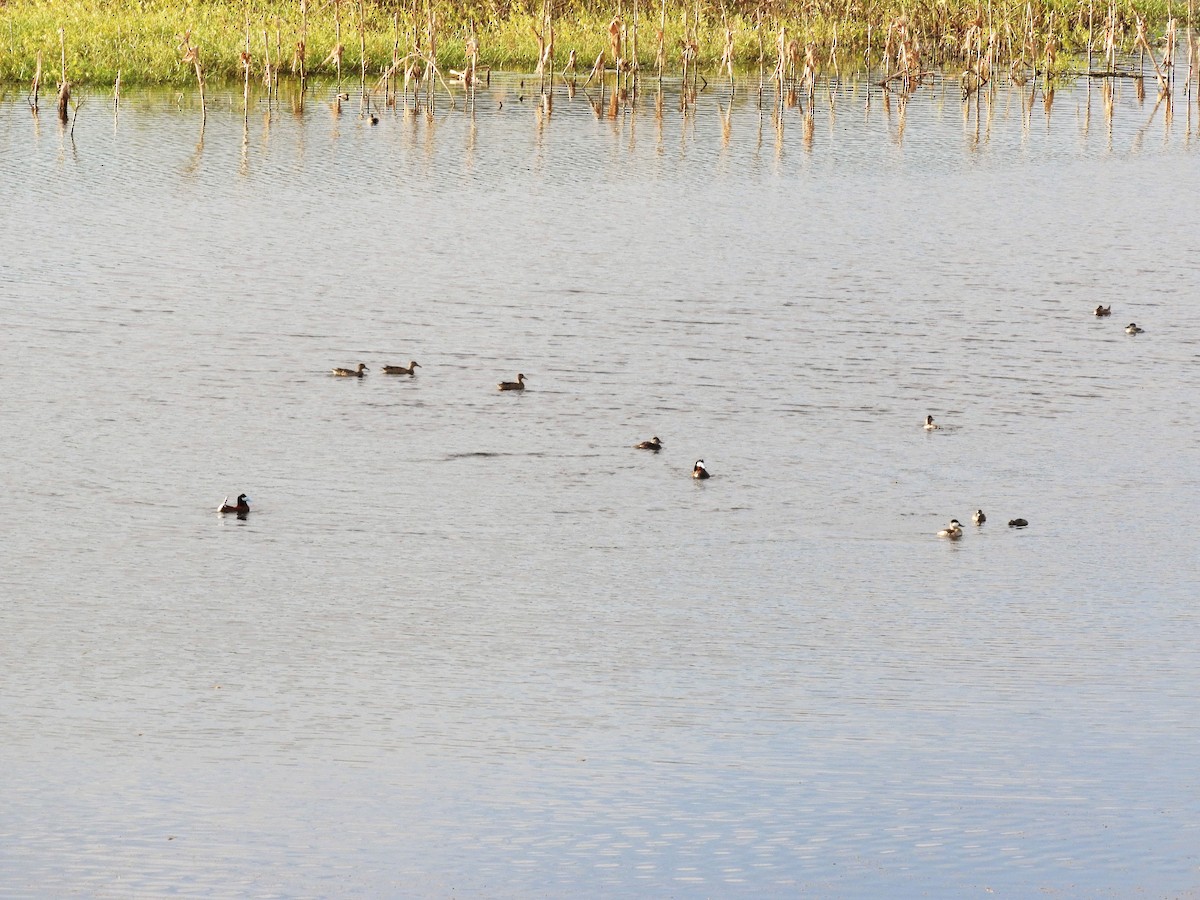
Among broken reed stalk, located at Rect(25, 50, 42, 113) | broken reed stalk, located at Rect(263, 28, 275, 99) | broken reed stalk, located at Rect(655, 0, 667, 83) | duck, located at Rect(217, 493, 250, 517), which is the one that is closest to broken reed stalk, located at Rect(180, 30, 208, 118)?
broken reed stalk, located at Rect(263, 28, 275, 99)

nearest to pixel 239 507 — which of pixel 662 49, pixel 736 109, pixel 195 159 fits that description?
pixel 195 159

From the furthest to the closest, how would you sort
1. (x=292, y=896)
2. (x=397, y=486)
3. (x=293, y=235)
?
1. (x=293, y=235)
2. (x=397, y=486)
3. (x=292, y=896)

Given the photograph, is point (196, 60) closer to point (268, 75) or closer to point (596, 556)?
point (268, 75)

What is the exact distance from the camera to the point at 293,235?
27688mm

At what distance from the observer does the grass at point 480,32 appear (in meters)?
44.8

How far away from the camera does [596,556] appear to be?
531 inches

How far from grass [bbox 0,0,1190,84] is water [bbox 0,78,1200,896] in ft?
55.6

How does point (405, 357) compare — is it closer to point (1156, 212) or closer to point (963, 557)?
point (963, 557)

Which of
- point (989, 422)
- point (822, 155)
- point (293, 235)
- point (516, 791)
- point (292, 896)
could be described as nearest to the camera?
point (292, 896)

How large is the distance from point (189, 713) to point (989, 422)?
904cm

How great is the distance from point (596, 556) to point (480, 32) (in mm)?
37938

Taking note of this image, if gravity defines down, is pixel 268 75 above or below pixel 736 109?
above

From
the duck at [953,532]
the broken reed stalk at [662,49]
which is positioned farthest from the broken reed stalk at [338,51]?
the duck at [953,532]

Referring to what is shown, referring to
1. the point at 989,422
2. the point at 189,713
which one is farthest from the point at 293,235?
the point at 189,713
